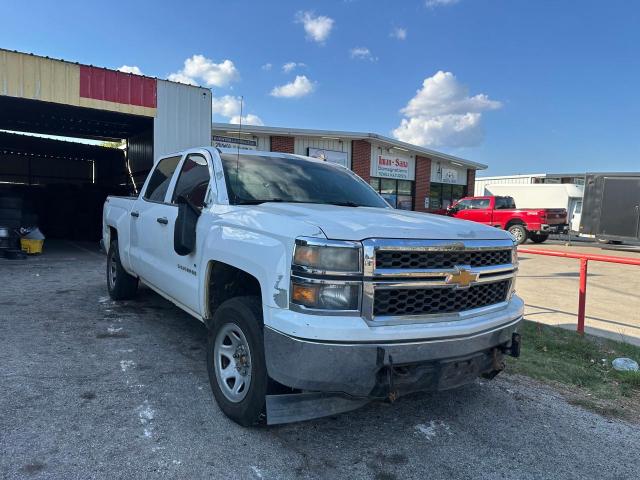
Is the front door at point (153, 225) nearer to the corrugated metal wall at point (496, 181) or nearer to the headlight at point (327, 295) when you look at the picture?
the headlight at point (327, 295)

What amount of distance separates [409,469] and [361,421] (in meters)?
0.61

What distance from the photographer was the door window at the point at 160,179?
4949mm

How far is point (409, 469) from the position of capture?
9.10 feet

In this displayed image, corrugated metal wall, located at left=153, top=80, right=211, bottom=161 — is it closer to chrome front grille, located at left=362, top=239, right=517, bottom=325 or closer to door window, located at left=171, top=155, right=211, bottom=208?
door window, located at left=171, top=155, right=211, bottom=208

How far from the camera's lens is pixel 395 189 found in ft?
Result: 80.3

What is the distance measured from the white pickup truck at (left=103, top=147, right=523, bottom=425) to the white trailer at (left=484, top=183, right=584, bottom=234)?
86.5 ft

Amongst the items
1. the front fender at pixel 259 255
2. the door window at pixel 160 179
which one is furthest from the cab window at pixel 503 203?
the front fender at pixel 259 255

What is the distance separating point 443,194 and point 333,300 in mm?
26475

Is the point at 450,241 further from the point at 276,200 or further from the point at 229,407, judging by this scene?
the point at 229,407

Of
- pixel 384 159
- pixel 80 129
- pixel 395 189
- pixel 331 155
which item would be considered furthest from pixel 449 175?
pixel 80 129

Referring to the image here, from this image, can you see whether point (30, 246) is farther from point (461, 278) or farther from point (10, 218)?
point (461, 278)

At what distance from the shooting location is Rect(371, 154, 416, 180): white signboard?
75.4 feet

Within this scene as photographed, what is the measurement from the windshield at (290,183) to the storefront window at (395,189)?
60.8 feet

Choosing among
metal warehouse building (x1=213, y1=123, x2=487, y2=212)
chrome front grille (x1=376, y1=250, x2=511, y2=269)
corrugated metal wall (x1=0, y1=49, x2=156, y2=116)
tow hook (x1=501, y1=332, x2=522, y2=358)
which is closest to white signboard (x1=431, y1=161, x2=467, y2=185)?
metal warehouse building (x1=213, y1=123, x2=487, y2=212)
